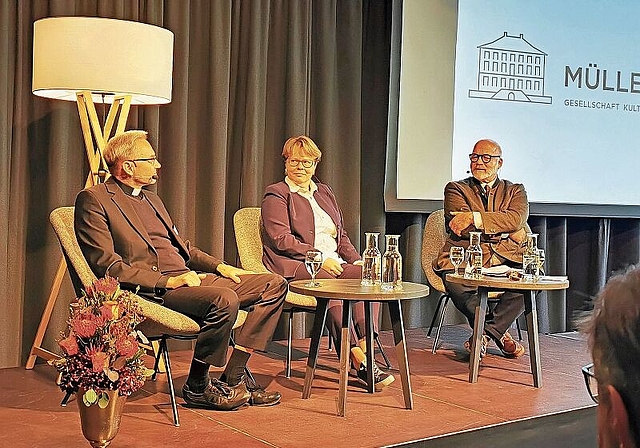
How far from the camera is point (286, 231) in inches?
169

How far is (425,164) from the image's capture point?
218 inches

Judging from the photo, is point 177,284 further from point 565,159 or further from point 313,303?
point 565,159

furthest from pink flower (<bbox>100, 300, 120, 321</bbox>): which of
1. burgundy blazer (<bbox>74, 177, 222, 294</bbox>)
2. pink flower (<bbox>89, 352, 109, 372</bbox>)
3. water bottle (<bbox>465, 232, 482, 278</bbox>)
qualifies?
water bottle (<bbox>465, 232, 482, 278</bbox>)

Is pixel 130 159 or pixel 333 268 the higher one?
pixel 130 159

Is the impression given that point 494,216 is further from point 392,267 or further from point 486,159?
point 392,267

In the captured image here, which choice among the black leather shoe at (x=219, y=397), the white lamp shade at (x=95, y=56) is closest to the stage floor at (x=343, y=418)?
the black leather shoe at (x=219, y=397)

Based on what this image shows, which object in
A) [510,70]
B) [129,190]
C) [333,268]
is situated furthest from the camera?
[510,70]

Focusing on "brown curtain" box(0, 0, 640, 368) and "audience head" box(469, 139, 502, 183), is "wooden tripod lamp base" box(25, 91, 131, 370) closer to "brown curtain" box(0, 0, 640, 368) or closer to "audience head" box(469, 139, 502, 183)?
"brown curtain" box(0, 0, 640, 368)

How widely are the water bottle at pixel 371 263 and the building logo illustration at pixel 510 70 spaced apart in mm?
2106

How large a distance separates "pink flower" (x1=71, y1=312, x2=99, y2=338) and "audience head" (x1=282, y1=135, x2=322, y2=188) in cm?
167

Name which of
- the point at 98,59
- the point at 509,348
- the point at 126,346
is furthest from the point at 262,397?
the point at 509,348

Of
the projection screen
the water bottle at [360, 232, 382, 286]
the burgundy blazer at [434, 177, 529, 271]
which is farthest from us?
the projection screen

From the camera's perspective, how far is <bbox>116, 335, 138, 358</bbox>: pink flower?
289 centimetres

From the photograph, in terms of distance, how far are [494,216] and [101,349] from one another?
2.51 m
